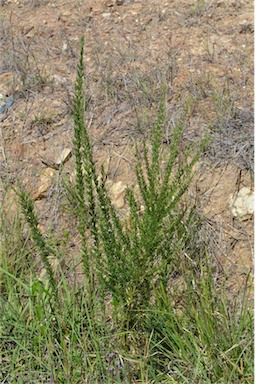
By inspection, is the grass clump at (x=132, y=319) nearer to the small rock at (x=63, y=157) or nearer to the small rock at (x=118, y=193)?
the small rock at (x=118, y=193)

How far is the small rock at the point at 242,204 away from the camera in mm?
2801

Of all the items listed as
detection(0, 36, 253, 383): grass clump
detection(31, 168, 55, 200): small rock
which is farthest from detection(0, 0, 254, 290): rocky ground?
detection(0, 36, 253, 383): grass clump

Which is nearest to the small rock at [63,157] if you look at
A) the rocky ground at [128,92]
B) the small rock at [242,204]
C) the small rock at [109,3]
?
the rocky ground at [128,92]

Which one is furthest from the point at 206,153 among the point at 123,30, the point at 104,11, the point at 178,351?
the point at 104,11

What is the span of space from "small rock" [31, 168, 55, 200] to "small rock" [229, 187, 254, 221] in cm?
99

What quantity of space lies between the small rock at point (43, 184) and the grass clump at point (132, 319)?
0.77 m

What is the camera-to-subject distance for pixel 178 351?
2225mm

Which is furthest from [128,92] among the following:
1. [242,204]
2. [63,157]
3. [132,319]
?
[132,319]

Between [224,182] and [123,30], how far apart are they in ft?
5.42

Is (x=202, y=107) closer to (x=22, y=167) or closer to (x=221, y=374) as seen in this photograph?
(x=22, y=167)

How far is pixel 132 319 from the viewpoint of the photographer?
2303 mm

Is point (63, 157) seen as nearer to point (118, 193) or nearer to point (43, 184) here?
point (43, 184)

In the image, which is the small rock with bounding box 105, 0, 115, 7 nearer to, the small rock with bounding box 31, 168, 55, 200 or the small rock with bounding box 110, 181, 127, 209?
the small rock with bounding box 31, 168, 55, 200

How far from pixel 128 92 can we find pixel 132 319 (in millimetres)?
1596
